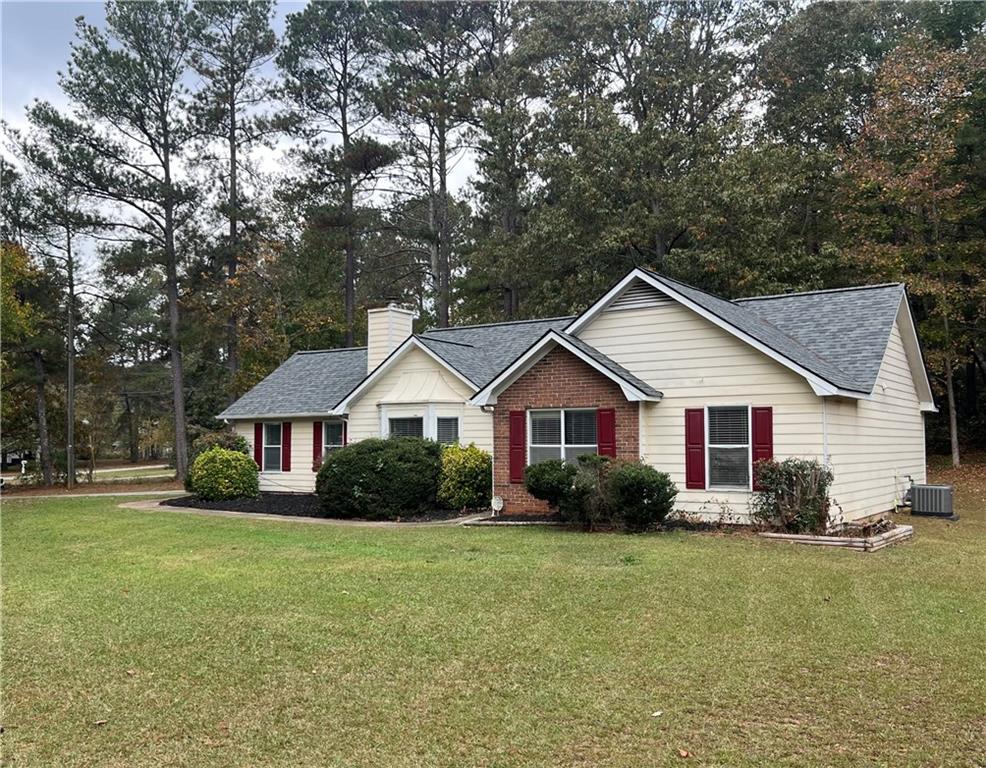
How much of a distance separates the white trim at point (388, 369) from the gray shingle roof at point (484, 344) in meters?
0.12

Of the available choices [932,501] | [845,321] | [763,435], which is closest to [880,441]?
[932,501]

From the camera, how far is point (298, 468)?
70.0ft

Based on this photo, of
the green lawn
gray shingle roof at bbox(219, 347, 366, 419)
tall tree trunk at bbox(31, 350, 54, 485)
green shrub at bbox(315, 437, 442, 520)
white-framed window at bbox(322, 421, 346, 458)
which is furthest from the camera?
tall tree trunk at bbox(31, 350, 54, 485)

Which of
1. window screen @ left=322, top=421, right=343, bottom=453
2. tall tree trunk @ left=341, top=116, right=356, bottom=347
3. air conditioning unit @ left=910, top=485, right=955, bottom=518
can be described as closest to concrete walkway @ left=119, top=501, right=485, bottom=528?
window screen @ left=322, top=421, right=343, bottom=453

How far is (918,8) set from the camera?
28.4 meters

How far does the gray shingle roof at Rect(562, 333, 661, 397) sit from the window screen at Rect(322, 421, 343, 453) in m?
8.25

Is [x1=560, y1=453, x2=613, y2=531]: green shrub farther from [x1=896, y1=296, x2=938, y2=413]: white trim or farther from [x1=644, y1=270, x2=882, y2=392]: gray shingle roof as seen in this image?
[x1=896, y1=296, x2=938, y2=413]: white trim

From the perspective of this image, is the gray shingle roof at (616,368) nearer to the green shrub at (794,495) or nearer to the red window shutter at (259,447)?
the green shrub at (794,495)

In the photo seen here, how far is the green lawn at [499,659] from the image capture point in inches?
169

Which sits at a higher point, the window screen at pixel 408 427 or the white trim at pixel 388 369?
the white trim at pixel 388 369

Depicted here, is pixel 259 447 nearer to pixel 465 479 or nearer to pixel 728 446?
pixel 465 479

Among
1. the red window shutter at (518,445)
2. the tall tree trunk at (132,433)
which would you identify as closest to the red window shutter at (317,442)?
the red window shutter at (518,445)

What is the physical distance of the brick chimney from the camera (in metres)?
20.6

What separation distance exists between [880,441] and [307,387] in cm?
1513
